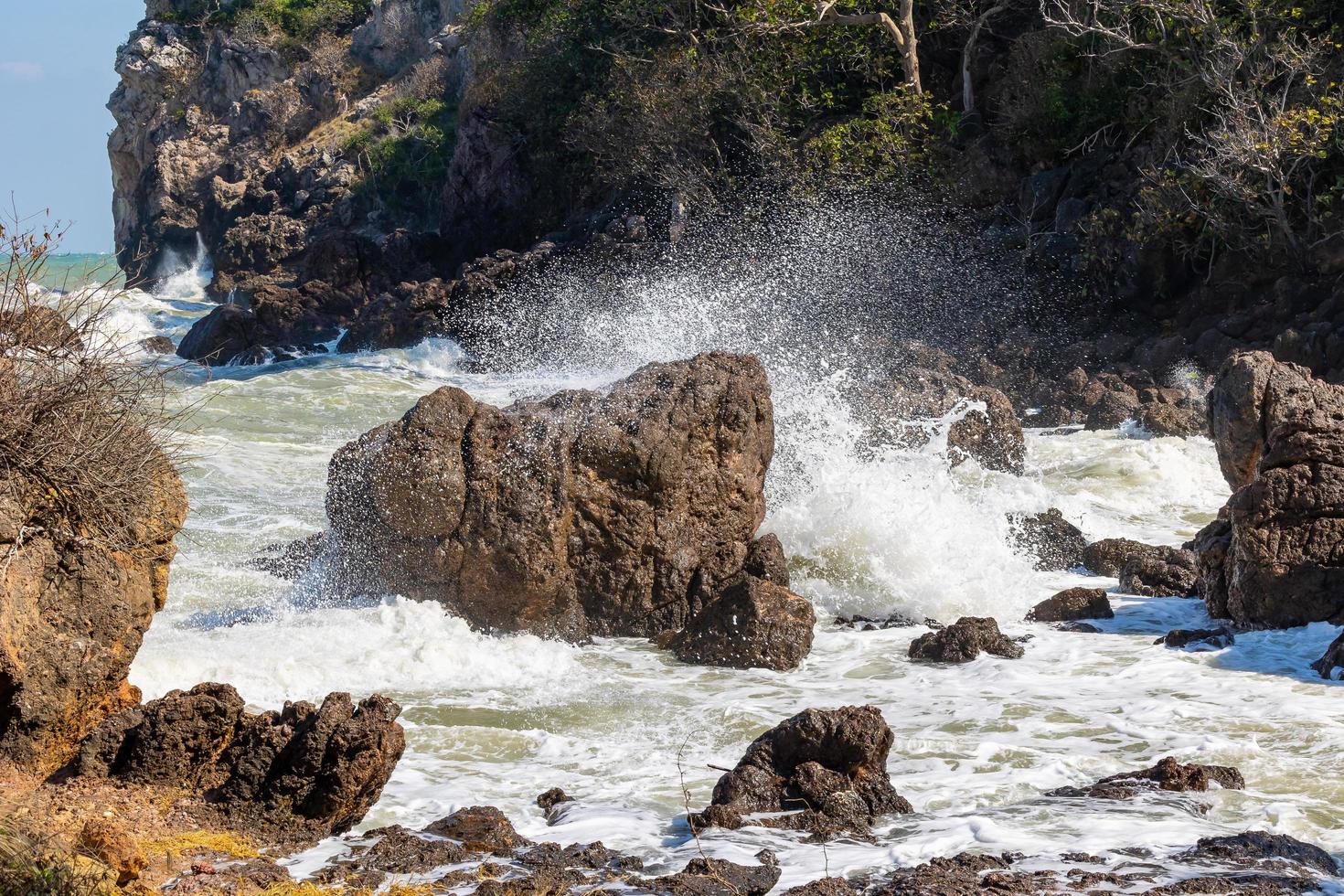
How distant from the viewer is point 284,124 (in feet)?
161

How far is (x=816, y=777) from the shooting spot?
5.55 metres

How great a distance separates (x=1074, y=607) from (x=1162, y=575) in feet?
3.58

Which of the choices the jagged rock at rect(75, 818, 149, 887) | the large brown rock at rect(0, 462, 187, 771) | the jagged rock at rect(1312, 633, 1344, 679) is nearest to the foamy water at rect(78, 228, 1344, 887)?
the jagged rock at rect(1312, 633, 1344, 679)

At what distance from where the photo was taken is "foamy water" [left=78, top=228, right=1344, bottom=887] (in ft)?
18.1

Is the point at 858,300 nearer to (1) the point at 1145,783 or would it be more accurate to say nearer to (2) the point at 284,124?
(1) the point at 1145,783

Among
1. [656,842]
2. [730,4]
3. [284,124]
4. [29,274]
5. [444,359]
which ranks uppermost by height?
[284,124]

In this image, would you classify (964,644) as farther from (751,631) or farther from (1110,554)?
(1110,554)

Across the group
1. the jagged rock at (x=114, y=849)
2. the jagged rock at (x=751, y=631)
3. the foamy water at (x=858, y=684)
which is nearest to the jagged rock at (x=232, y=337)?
the foamy water at (x=858, y=684)

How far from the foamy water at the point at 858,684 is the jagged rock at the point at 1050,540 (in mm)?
180

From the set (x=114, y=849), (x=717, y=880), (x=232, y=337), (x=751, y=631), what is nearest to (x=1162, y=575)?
(x=751, y=631)

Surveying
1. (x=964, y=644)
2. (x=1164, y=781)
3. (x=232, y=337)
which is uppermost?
(x=232, y=337)

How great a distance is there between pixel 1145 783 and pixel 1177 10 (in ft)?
50.9

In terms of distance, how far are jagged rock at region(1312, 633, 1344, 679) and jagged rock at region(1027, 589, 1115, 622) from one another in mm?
1695

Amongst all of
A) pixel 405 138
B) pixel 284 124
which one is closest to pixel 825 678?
pixel 405 138
